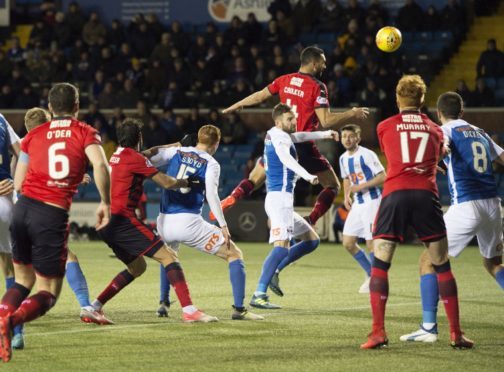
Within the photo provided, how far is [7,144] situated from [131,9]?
2132 centimetres

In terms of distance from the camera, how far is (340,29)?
1003 inches

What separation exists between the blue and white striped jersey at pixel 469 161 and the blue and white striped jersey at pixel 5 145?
361 cm

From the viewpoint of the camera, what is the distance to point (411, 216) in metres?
7.88

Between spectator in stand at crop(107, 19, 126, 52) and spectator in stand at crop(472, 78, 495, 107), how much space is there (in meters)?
9.70

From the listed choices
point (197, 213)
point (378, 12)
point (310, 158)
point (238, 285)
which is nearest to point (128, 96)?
point (378, 12)

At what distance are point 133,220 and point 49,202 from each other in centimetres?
193

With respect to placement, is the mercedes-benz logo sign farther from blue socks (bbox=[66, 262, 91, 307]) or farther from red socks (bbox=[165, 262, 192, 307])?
red socks (bbox=[165, 262, 192, 307])

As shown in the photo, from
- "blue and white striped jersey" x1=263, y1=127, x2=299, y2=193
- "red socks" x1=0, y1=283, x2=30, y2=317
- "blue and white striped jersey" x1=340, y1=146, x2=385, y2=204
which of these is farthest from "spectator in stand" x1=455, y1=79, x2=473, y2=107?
"red socks" x1=0, y1=283, x2=30, y2=317

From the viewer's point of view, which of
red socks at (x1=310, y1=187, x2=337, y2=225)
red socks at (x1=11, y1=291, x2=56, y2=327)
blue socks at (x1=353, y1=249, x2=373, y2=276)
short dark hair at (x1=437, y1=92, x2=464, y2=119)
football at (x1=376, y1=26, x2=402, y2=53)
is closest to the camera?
red socks at (x1=11, y1=291, x2=56, y2=327)

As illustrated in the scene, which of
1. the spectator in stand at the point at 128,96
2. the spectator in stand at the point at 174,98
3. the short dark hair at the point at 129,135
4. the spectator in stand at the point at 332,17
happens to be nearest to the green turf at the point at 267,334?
the short dark hair at the point at 129,135

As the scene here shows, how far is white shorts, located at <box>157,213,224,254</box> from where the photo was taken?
31.9 ft

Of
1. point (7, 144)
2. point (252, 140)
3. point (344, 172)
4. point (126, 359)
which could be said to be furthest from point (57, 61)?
point (126, 359)

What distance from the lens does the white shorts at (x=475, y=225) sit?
8859mm

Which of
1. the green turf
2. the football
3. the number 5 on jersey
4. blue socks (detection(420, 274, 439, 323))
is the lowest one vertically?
the green turf
